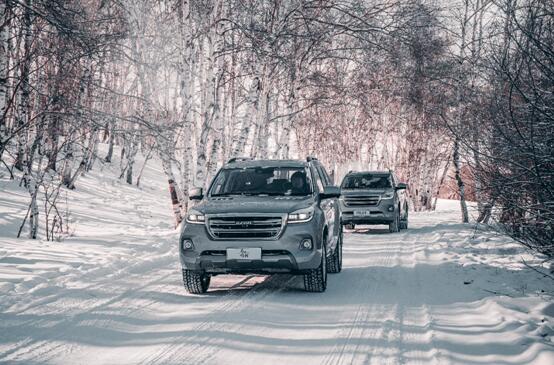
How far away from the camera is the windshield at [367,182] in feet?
60.1

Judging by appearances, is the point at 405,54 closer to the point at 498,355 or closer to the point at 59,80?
the point at 59,80

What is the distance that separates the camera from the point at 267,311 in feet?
22.2

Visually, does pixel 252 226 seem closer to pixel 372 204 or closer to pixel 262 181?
pixel 262 181

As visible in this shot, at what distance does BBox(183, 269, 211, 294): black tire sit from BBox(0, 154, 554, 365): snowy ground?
13cm

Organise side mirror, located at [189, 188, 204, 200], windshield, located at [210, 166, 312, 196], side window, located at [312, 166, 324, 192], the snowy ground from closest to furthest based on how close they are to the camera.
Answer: the snowy ground < side mirror, located at [189, 188, 204, 200] < windshield, located at [210, 166, 312, 196] < side window, located at [312, 166, 324, 192]

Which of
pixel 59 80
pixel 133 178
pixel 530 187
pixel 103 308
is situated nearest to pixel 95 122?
pixel 59 80

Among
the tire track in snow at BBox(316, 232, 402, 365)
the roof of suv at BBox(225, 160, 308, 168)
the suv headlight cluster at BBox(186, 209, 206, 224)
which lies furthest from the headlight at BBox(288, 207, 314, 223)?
the roof of suv at BBox(225, 160, 308, 168)

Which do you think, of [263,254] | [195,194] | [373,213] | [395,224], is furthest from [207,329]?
[395,224]

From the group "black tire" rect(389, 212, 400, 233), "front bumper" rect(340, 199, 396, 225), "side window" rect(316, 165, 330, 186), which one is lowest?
"black tire" rect(389, 212, 400, 233)

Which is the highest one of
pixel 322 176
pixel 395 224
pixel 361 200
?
pixel 322 176

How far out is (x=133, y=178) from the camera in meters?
34.5

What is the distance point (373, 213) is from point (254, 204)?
10.1 meters

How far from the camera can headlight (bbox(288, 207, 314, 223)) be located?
7.53 metres

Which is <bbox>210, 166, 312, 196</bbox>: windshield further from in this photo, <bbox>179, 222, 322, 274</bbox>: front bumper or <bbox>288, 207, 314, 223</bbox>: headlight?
<bbox>179, 222, 322, 274</bbox>: front bumper
